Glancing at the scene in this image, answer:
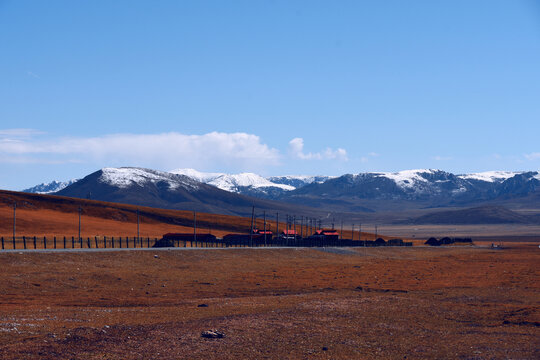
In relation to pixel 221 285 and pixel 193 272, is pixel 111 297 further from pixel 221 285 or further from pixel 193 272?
pixel 193 272

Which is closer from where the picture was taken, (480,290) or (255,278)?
(480,290)

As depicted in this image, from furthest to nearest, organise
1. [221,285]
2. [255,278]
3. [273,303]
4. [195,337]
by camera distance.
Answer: [255,278] < [221,285] < [273,303] < [195,337]

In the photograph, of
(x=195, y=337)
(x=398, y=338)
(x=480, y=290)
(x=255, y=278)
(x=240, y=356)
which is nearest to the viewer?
(x=240, y=356)

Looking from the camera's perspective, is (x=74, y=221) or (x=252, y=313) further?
(x=74, y=221)

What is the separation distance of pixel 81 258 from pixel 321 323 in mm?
34646

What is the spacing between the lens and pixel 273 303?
3241 centimetres

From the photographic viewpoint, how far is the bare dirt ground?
65.8 feet

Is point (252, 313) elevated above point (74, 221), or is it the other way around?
point (74, 221)

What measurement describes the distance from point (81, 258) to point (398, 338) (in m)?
38.4

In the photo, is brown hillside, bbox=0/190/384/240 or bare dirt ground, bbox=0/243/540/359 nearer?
bare dirt ground, bbox=0/243/540/359

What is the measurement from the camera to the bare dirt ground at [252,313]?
20.1m

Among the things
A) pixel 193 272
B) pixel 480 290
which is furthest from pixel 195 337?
pixel 193 272

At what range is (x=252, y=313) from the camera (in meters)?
27.7

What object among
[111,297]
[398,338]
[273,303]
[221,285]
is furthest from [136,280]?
[398,338]
